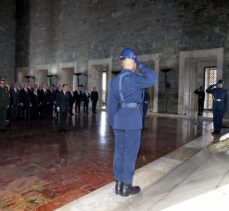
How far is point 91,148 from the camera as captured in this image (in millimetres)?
5918

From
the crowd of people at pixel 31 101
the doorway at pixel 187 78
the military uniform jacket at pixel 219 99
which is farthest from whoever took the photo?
the doorway at pixel 187 78

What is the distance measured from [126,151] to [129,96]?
62 centimetres

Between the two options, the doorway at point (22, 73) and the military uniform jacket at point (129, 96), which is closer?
the military uniform jacket at point (129, 96)

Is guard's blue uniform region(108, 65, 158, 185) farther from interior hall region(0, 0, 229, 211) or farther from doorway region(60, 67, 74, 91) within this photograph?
doorway region(60, 67, 74, 91)

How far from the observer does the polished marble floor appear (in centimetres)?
326

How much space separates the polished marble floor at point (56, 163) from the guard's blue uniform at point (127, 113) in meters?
0.58

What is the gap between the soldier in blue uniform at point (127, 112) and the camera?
3163 millimetres

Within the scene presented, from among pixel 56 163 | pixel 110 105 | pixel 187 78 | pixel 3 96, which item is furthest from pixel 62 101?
pixel 187 78

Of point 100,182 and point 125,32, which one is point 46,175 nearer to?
point 100,182

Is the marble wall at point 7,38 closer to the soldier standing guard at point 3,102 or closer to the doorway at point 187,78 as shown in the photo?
the doorway at point 187,78

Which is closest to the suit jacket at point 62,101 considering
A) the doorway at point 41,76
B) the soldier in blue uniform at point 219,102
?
the soldier in blue uniform at point 219,102

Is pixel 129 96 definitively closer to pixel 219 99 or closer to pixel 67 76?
pixel 219 99

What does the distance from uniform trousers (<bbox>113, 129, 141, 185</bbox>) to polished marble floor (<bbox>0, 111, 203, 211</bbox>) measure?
52cm

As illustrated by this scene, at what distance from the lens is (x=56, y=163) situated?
4.71m
